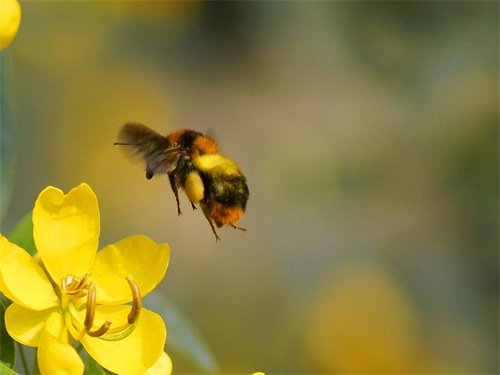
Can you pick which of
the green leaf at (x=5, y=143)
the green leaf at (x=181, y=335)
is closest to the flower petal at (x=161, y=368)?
the green leaf at (x=181, y=335)

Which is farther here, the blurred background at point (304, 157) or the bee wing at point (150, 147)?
the blurred background at point (304, 157)

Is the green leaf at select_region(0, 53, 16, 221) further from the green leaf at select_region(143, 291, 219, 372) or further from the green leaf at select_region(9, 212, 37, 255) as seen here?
the green leaf at select_region(143, 291, 219, 372)

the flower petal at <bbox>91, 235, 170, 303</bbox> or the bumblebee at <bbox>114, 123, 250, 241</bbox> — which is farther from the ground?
the bumblebee at <bbox>114, 123, 250, 241</bbox>

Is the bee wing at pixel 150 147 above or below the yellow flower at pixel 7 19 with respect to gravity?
below

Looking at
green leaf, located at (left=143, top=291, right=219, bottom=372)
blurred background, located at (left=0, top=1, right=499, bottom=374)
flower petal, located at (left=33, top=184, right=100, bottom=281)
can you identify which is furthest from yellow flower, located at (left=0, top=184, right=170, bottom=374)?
blurred background, located at (left=0, top=1, right=499, bottom=374)

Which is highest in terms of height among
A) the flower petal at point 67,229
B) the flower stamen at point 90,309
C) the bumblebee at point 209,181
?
the bumblebee at point 209,181

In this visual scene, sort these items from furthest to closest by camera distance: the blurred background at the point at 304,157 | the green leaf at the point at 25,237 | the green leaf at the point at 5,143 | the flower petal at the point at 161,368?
the blurred background at the point at 304,157, the green leaf at the point at 5,143, the green leaf at the point at 25,237, the flower petal at the point at 161,368

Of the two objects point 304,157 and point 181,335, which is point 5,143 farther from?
point 304,157

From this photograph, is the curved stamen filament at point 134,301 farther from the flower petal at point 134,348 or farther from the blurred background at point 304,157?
the blurred background at point 304,157
